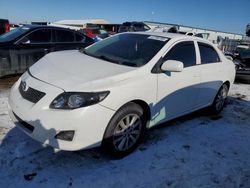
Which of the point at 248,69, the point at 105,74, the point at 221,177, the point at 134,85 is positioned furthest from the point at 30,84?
the point at 248,69

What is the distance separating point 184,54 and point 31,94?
249 centimetres

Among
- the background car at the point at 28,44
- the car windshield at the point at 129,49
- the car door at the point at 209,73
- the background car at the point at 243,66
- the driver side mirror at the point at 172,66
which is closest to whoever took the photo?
the driver side mirror at the point at 172,66

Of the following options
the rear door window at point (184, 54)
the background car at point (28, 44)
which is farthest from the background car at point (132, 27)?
the rear door window at point (184, 54)

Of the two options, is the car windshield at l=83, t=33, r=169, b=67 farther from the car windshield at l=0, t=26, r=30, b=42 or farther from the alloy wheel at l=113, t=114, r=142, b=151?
the car windshield at l=0, t=26, r=30, b=42

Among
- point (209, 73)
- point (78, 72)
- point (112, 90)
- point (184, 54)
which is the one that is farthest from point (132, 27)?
point (112, 90)

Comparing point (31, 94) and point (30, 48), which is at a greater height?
point (30, 48)

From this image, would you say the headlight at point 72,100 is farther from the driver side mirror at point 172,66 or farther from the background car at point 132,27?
the background car at point 132,27

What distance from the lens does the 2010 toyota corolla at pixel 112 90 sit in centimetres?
296

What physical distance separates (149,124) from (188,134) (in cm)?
107

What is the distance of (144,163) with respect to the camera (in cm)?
353

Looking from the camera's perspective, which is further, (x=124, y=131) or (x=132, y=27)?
(x=132, y=27)

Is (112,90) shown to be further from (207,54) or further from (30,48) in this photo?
(30,48)

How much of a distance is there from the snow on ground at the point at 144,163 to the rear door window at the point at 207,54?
133 cm

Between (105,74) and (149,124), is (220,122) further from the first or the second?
(105,74)
